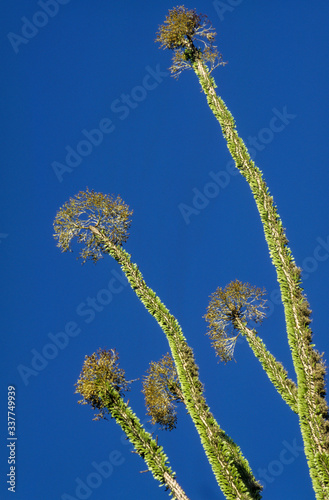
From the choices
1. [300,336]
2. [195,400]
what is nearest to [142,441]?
[195,400]

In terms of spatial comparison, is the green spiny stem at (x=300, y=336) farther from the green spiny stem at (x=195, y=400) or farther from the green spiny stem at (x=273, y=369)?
the green spiny stem at (x=273, y=369)

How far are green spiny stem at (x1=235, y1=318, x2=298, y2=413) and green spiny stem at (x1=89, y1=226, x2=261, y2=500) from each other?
276 cm

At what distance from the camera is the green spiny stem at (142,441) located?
13.6 meters

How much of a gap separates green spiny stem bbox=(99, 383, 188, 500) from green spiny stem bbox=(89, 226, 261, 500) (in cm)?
158

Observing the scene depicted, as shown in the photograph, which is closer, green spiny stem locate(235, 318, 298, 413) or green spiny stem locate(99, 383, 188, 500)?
green spiny stem locate(99, 383, 188, 500)

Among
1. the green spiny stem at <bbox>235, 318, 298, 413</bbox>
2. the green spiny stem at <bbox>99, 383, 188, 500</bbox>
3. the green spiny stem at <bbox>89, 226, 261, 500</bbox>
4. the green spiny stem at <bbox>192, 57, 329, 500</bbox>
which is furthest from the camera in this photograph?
the green spiny stem at <bbox>235, 318, 298, 413</bbox>

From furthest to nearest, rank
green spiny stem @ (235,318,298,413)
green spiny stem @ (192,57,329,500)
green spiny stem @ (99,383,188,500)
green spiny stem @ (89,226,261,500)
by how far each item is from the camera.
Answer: green spiny stem @ (235,318,298,413), green spiny stem @ (99,383,188,500), green spiny stem @ (89,226,261,500), green spiny stem @ (192,57,329,500)

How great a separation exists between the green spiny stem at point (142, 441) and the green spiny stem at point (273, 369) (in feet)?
16.2

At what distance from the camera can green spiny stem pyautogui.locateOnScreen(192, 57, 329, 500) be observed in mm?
11766

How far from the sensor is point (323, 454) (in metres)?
11.5

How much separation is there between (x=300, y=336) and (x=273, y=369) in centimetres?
468

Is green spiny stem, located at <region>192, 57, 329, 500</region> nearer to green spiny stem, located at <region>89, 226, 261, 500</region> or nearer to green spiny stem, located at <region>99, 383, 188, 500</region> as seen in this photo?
green spiny stem, located at <region>89, 226, 261, 500</region>

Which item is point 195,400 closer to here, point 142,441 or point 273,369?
point 142,441

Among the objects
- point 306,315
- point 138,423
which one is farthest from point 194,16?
point 138,423
